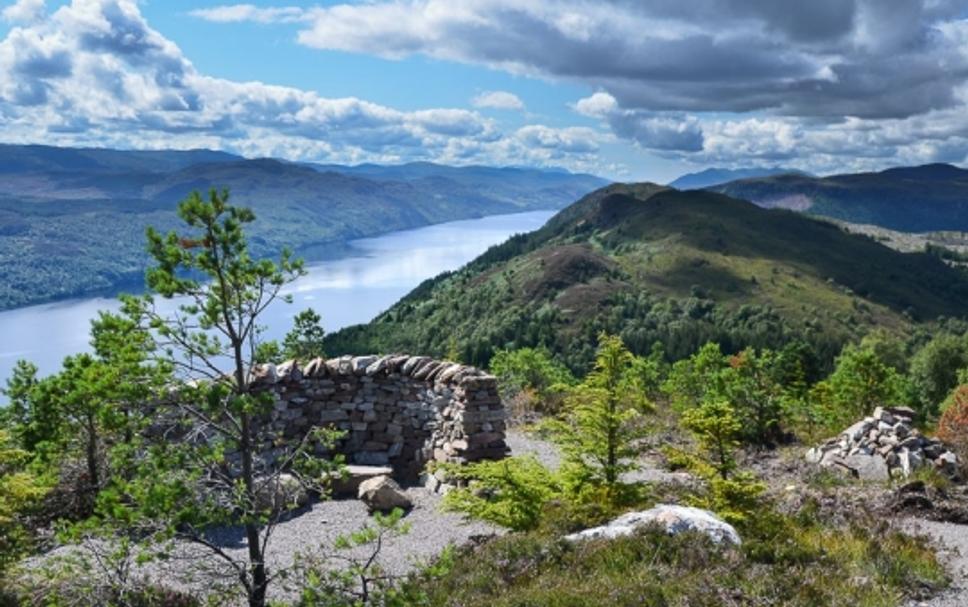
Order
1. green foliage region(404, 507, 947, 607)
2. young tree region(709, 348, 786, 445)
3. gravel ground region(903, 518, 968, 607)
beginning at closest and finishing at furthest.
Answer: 1. green foliage region(404, 507, 947, 607)
2. gravel ground region(903, 518, 968, 607)
3. young tree region(709, 348, 786, 445)

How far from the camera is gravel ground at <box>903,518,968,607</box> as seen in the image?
9828mm

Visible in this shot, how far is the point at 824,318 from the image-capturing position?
187 metres

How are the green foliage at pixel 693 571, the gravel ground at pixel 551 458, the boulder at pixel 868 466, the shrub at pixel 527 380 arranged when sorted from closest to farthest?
1. the green foliage at pixel 693 571
2. the boulder at pixel 868 466
3. the gravel ground at pixel 551 458
4. the shrub at pixel 527 380

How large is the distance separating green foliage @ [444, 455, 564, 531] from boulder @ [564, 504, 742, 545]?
→ 1221mm

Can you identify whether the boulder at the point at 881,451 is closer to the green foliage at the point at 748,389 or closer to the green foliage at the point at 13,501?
the green foliage at the point at 748,389

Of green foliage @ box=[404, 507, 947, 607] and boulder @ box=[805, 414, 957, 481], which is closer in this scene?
green foliage @ box=[404, 507, 947, 607]

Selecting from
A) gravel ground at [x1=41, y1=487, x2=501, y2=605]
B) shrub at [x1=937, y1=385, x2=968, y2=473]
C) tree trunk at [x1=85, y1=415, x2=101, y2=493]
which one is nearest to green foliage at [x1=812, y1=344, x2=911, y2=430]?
shrub at [x1=937, y1=385, x2=968, y2=473]

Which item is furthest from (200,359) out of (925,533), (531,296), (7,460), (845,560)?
(531,296)

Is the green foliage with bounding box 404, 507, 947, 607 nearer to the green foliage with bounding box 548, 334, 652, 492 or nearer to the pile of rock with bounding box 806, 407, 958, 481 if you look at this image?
the green foliage with bounding box 548, 334, 652, 492

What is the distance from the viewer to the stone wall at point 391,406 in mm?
17516

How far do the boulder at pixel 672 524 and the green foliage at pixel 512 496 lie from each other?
122cm

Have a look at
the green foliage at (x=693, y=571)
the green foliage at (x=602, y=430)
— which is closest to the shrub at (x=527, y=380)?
the green foliage at (x=602, y=430)

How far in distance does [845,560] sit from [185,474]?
9329 mm

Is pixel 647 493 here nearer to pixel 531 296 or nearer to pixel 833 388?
pixel 833 388
